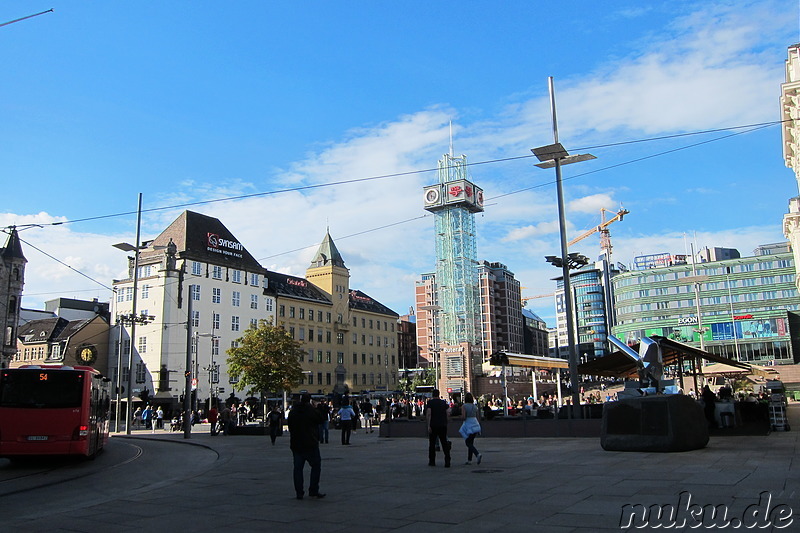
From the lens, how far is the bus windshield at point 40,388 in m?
16.6

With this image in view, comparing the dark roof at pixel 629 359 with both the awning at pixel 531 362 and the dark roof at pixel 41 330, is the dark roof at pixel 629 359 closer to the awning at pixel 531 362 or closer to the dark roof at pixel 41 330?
the awning at pixel 531 362

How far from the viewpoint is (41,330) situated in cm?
8525

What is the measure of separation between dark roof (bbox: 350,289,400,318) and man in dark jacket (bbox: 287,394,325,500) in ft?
318

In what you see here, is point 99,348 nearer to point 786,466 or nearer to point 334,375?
point 334,375

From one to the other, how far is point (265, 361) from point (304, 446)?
51.7 meters

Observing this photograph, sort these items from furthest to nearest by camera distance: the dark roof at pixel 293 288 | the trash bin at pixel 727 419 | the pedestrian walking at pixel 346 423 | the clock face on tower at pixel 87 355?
the dark roof at pixel 293 288 → the clock face on tower at pixel 87 355 → the pedestrian walking at pixel 346 423 → the trash bin at pixel 727 419

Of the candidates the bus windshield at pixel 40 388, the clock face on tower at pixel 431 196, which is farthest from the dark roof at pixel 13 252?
the clock face on tower at pixel 431 196

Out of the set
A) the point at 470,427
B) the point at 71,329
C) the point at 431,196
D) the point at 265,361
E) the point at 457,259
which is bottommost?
the point at 470,427

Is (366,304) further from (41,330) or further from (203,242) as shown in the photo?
(41,330)

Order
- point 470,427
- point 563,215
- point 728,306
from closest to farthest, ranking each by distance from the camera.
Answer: point 470,427 < point 563,215 < point 728,306

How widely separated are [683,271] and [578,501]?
122 m

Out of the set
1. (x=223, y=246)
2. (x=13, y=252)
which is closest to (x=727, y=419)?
(x=13, y=252)

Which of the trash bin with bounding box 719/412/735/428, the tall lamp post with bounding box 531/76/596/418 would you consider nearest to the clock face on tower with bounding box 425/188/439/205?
the tall lamp post with bounding box 531/76/596/418

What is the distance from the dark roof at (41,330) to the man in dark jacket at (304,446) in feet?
276
